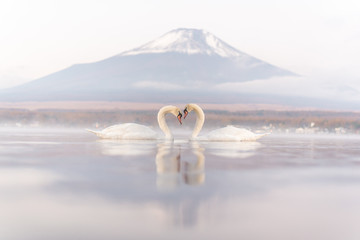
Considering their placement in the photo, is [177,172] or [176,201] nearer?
[176,201]

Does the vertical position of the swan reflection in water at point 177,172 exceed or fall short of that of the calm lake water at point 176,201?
it exceeds it

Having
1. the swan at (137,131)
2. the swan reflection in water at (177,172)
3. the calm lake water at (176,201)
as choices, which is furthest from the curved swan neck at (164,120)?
the calm lake water at (176,201)

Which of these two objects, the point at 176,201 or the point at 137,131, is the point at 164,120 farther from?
the point at 176,201

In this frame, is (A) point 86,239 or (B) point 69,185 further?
(B) point 69,185

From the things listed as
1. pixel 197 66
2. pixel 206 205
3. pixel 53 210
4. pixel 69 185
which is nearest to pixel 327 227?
pixel 206 205

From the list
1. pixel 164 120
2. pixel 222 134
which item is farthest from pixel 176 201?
pixel 164 120

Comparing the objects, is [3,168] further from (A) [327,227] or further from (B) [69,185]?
(A) [327,227]

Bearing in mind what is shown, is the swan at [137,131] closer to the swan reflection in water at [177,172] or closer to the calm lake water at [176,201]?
the swan reflection in water at [177,172]

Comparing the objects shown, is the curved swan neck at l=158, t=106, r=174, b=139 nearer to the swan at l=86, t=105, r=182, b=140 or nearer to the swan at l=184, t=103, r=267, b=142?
the swan at l=86, t=105, r=182, b=140

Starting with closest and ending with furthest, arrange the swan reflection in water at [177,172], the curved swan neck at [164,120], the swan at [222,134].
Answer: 1. the swan reflection in water at [177,172]
2. the swan at [222,134]
3. the curved swan neck at [164,120]
